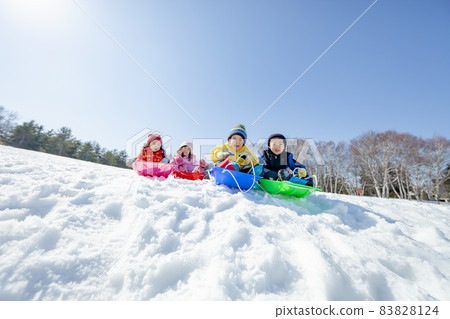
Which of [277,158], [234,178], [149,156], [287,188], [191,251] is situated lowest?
[191,251]

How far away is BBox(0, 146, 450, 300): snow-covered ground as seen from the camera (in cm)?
107

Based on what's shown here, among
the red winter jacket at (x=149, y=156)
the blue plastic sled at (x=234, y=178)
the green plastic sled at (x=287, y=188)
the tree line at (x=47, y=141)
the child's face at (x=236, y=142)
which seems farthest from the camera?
the tree line at (x=47, y=141)

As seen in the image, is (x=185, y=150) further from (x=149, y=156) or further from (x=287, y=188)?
(x=287, y=188)

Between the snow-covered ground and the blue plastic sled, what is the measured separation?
2.53 ft

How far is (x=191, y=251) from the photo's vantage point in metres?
1.37

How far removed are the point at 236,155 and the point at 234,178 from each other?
3.13ft

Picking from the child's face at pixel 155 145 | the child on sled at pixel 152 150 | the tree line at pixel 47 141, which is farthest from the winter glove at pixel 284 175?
the tree line at pixel 47 141

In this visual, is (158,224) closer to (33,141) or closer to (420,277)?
(420,277)

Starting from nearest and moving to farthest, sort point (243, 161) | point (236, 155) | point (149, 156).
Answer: point (243, 161) → point (236, 155) → point (149, 156)

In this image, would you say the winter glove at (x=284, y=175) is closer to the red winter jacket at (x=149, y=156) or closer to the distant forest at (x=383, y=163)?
the red winter jacket at (x=149, y=156)

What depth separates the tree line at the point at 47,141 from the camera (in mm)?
25531

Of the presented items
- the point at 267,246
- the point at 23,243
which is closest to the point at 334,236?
the point at 267,246

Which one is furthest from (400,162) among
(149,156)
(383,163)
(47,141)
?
(47,141)

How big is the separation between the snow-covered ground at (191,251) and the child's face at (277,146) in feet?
6.87
